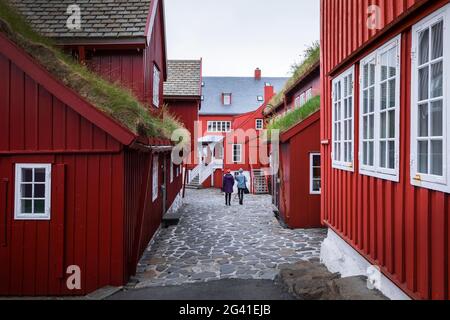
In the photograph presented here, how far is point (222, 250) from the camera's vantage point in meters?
9.98

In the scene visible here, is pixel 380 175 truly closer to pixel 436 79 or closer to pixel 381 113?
pixel 381 113

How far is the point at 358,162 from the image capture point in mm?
5941

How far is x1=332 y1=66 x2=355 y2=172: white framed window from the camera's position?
636 cm

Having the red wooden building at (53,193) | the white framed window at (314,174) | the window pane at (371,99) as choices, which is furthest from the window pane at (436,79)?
the white framed window at (314,174)

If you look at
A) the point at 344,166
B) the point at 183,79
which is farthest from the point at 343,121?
the point at 183,79

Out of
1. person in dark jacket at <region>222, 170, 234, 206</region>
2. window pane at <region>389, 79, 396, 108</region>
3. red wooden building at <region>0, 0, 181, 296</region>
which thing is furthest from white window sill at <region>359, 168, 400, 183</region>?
person in dark jacket at <region>222, 170, 234, 206</region>

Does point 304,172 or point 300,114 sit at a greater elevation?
point 300,114

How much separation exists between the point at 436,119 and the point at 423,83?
479mm

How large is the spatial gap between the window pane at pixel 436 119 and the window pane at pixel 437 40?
1.47 feet

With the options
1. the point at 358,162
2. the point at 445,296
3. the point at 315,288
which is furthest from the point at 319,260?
the point at 445,296

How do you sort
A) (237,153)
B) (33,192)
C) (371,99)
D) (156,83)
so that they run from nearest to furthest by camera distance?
(371,99) → (33,192) → (156,83) → (237,153)

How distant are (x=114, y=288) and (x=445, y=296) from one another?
522cm
